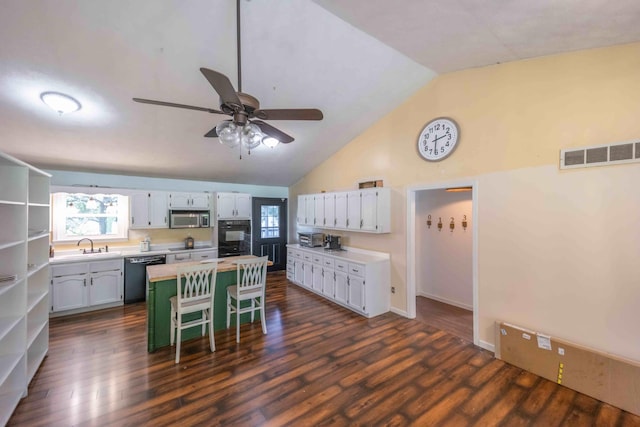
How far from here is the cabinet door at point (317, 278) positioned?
5.05 m

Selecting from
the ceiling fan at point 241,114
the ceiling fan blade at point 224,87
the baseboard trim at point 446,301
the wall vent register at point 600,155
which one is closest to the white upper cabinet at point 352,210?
the baseboard trim at point 446,301

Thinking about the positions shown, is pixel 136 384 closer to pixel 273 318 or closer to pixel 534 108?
pixel 273 318

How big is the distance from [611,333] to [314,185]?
16.7ft

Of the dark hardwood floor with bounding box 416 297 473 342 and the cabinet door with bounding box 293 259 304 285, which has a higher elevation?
the cabinet door with bounding box 293 259 304 285

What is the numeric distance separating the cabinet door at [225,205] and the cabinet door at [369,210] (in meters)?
3.21

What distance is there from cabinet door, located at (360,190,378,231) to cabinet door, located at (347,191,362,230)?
0.08 meters

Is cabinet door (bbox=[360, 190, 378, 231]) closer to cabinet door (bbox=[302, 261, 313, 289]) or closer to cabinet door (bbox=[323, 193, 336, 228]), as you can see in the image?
cabinet door (bbox=[323, 193, 336, 228])

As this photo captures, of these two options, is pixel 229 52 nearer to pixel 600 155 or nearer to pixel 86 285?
pixel 600 155

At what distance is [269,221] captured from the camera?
698cm

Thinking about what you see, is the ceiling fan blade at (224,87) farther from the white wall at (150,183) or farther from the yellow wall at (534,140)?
the white wall at (150,183)

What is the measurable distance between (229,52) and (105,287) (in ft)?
14.3

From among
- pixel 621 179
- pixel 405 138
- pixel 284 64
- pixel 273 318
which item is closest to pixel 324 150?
pixel 405 138

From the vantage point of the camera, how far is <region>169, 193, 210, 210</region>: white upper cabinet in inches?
218

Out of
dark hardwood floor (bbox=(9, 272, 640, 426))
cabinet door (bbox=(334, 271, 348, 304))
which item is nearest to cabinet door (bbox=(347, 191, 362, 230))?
cabinet door (bbox=(334, 271, 348, 304))
